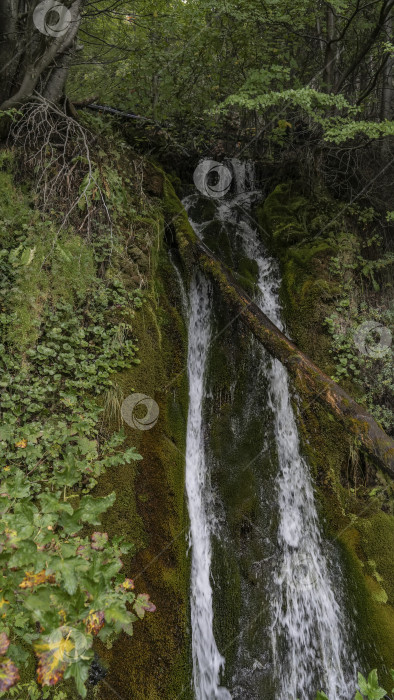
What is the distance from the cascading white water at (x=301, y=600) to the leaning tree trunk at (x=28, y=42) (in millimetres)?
4861

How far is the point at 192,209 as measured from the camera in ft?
24.5

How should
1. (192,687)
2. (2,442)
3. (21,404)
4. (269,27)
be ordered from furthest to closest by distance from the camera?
(269,27), (192,687), (21,404), (2,442)

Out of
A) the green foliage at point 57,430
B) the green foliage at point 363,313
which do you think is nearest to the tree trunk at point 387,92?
the green foliage at point 363,313

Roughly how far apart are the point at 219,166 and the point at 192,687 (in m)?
8.13

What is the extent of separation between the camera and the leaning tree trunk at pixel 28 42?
14.5 feet

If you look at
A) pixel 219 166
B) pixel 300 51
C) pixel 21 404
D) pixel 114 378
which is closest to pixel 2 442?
pixel 21 404

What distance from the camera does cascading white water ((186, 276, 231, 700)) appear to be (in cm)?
401

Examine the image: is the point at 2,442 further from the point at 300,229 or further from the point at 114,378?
the point at 300,229

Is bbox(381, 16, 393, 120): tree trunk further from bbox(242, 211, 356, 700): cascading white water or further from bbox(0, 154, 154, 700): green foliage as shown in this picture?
bbox(0, 154, 154, 700): green foliage

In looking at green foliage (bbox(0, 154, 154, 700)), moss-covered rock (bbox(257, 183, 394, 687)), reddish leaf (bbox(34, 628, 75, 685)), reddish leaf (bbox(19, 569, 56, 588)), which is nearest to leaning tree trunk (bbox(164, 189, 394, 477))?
moss-covered rock (bbox(257, 183, 394, 687))

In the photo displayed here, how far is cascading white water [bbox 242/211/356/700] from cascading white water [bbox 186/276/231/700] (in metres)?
0.70

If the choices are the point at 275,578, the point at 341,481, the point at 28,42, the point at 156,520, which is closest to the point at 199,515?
the point at 156,520

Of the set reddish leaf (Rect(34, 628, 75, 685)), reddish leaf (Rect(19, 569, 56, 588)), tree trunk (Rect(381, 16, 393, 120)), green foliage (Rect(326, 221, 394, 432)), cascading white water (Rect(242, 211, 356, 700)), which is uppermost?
tree trunk (Rect(381, 16, 393, 120))

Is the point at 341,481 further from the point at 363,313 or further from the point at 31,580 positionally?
the point at 31,580
